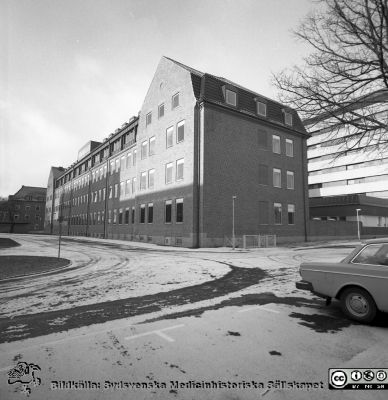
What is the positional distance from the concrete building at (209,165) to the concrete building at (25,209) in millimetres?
63637

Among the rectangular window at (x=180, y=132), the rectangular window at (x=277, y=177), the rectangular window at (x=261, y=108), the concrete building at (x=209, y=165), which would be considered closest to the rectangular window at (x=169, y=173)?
the concrete building at (x=209, y=165)

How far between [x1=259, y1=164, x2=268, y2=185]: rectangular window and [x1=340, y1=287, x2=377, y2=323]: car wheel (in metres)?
23.7

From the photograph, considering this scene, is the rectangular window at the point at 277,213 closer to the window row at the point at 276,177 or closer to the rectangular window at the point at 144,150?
the window row at the point at 276,177

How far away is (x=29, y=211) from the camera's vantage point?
93375 mm

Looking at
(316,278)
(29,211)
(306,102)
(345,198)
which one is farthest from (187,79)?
(29,211)

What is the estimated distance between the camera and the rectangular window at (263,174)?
28.7 metres

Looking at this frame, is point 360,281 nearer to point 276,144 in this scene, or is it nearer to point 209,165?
point 209,165

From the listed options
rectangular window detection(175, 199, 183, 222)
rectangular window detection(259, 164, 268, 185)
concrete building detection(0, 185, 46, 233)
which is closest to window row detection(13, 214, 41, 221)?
concrete building detection(0, 185, 46, 233)

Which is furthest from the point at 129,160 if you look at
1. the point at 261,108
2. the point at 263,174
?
the point at 263,174

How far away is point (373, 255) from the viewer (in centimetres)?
518

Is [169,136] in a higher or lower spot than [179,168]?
higher

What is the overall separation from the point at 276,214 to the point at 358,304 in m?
24.8

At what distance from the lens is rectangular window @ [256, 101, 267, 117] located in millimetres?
29469

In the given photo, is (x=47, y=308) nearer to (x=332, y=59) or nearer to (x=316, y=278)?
(x=316, y=278)
